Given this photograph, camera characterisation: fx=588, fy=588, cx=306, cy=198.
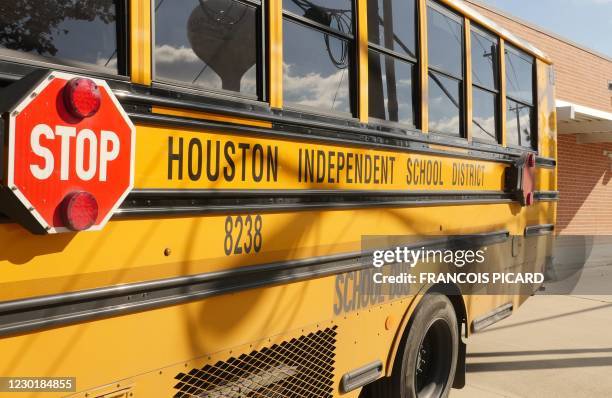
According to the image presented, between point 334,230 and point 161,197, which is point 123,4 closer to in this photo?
point 161,197

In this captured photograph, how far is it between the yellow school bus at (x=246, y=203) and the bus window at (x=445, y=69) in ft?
0.05

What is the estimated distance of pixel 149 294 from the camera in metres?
1.85

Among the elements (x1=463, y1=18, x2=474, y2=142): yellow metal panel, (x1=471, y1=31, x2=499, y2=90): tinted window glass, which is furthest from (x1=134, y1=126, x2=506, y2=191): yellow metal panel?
(x1=471, y1=31, x2=499, y2=90): tinted window glass

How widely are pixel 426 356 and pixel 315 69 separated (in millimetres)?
2136

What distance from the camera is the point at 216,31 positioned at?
7.09ft

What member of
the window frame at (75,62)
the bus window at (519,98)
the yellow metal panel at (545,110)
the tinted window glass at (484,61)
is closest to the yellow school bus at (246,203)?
the window frame at (75,62)

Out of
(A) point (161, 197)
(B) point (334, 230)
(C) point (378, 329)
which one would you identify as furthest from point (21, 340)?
(C) point (378, 329)

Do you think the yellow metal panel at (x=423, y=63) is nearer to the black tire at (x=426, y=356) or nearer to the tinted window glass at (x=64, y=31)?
the black tire at (x=426, y=356)

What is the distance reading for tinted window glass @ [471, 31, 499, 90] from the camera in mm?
4066

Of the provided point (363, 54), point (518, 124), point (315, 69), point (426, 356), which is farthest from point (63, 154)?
point (518, 124)

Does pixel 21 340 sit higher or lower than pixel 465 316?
higher

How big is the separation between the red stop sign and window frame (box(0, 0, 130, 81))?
10cm

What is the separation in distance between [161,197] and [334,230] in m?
1.02

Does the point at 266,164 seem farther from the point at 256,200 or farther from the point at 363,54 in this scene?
the point at 363,54
